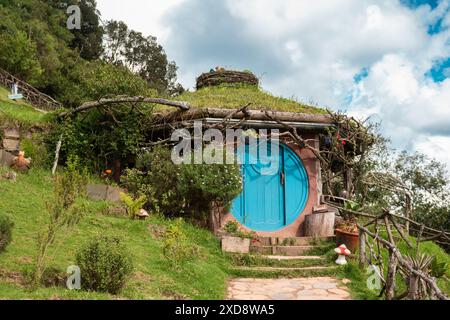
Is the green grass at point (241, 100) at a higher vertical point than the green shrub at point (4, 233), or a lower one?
higher

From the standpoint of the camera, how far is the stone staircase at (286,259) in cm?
737

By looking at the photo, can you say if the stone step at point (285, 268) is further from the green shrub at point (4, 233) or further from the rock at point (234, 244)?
the green shrub at point (4, 233)

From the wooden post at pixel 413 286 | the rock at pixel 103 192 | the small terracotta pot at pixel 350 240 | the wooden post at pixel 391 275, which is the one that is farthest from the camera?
the rock at pixel 103 192

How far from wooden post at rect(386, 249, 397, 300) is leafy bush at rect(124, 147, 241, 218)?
4.09 m

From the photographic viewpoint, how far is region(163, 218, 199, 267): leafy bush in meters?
6.54

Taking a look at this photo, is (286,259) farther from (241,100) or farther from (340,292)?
(241,100)

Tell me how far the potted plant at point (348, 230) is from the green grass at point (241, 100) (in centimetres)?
322

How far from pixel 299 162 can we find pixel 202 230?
3298mm

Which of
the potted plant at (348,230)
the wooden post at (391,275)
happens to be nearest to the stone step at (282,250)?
the potted plant at (348,230)

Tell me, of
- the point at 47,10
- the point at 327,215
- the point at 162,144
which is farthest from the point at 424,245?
the point at 47,10

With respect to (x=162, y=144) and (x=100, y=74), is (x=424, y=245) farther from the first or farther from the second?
(x=100, y=74)

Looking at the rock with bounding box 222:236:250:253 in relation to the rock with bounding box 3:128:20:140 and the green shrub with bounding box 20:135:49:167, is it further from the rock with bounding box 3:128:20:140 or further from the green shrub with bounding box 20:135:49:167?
the rock with bounding box 3:128:20:140

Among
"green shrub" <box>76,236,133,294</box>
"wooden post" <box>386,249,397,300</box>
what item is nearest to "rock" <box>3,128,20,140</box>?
"green shrub" <box>76,236,133,294</box>
